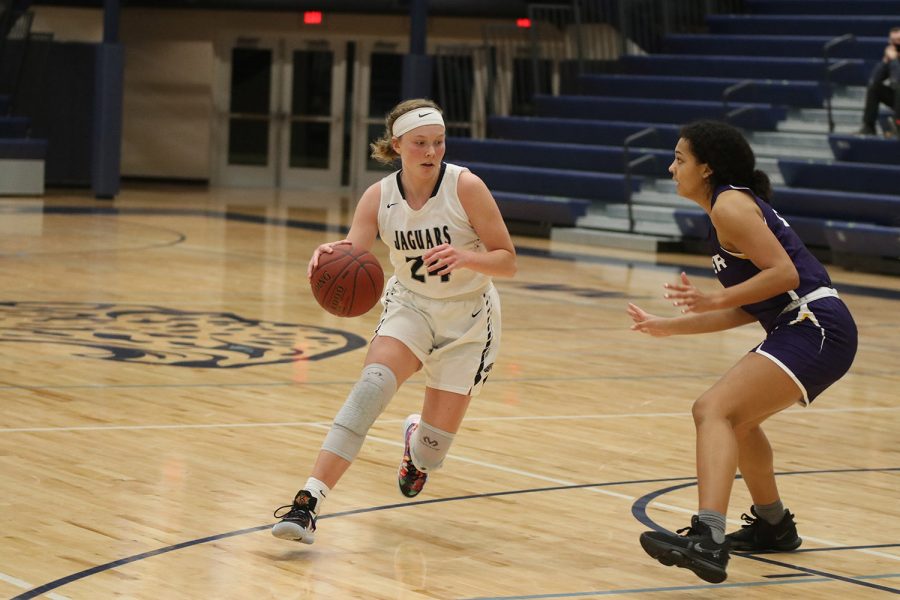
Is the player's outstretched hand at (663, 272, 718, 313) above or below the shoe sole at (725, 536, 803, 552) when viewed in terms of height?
above

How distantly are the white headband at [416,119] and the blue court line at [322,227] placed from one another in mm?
8194

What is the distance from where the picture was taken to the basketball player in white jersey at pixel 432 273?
4.49m

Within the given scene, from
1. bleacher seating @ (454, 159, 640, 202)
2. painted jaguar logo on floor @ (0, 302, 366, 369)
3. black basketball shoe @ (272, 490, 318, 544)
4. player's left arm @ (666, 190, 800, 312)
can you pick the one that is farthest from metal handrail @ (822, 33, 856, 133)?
black basketball shoe @ (272, 490, 318, 544)

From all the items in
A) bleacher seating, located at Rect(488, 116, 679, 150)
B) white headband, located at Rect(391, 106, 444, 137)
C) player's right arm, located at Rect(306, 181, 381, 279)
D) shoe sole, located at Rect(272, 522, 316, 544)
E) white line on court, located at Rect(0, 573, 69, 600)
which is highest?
white headband, located at Rect(391, 106, 444, 137)

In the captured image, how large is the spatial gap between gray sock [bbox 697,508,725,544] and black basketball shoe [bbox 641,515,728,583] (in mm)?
13

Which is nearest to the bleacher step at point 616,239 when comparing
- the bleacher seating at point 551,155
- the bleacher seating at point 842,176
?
the bleacher seating at point 551,155

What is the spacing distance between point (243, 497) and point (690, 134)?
1.87 m

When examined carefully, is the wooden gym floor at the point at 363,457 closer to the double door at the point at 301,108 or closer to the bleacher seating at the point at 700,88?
the bleacher seating at the point at 700,88

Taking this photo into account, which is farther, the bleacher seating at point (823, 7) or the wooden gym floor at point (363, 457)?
the bleacher seating at point (823, 7)

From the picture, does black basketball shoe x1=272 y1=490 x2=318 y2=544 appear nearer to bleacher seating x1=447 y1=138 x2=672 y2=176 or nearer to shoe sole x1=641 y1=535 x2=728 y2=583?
shoe sole x1=641 y1=535 x2=728 y2=583

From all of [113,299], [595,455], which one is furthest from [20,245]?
[595,455]

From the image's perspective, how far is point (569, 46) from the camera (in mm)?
20844

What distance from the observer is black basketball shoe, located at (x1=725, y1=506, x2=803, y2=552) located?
4348mm

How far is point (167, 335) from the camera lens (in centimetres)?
834
